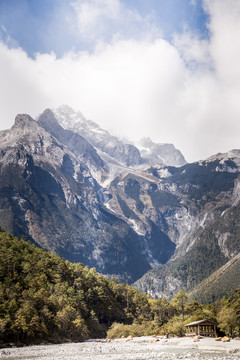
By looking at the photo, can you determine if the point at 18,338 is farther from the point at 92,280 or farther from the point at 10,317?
the point at 92,280

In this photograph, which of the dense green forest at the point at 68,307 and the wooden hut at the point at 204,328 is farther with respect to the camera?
the wooden hut at the point at 204,328

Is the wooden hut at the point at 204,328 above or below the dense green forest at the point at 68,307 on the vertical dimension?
below

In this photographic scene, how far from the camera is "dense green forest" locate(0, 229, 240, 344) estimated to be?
88.8 metres

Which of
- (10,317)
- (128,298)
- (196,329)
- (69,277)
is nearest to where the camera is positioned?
(10,317)

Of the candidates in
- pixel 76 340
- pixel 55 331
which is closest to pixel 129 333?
pixel 76 340

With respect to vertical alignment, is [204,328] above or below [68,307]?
below

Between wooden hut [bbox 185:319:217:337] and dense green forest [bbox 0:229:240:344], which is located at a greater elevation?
dense green forest [bbox 0:229:240:344]

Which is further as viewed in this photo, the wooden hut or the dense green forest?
the wooden hut

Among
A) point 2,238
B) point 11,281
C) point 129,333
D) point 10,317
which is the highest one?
point 2,238

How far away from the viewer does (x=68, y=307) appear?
10788cm

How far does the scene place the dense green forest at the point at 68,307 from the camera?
88.8 metres

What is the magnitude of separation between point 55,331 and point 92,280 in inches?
2218

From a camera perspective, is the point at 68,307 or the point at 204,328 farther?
the point at 68,307

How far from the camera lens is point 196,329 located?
97375mm
